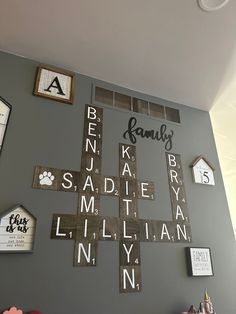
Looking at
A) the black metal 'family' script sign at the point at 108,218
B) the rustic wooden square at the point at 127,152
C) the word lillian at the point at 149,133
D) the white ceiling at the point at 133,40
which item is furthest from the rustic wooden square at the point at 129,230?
the white ceiling at the point at 133,40

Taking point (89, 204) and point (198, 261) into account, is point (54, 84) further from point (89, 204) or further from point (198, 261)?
point (198, 261)

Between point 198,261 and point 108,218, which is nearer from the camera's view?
point 108,218

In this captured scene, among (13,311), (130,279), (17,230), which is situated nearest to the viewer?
(13,311)

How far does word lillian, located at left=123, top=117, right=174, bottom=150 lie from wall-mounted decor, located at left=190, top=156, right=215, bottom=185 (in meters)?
0.21

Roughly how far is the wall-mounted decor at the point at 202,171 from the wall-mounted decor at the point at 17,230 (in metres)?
1.00

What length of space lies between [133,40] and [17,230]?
3.66 ft

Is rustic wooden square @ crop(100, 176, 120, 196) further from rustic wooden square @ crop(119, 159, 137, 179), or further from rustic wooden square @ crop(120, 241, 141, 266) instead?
rustic wooden square @ crop(120, 241, 141, 266)

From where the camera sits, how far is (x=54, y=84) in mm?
1304

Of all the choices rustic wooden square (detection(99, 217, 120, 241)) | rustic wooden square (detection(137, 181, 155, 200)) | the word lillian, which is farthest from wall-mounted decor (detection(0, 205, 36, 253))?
the word lillian

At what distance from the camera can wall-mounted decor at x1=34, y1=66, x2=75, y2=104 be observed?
1.26 metres

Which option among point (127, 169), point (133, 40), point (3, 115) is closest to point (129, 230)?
point (127, 169)

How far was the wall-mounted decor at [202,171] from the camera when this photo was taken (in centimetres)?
151

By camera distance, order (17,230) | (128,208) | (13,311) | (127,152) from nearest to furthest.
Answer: (13,311) < (17,230) < (128,208) < (127,152)

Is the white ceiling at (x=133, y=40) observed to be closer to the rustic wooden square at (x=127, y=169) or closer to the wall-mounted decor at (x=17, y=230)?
the rustic wooden square at (x=127, y=169)
